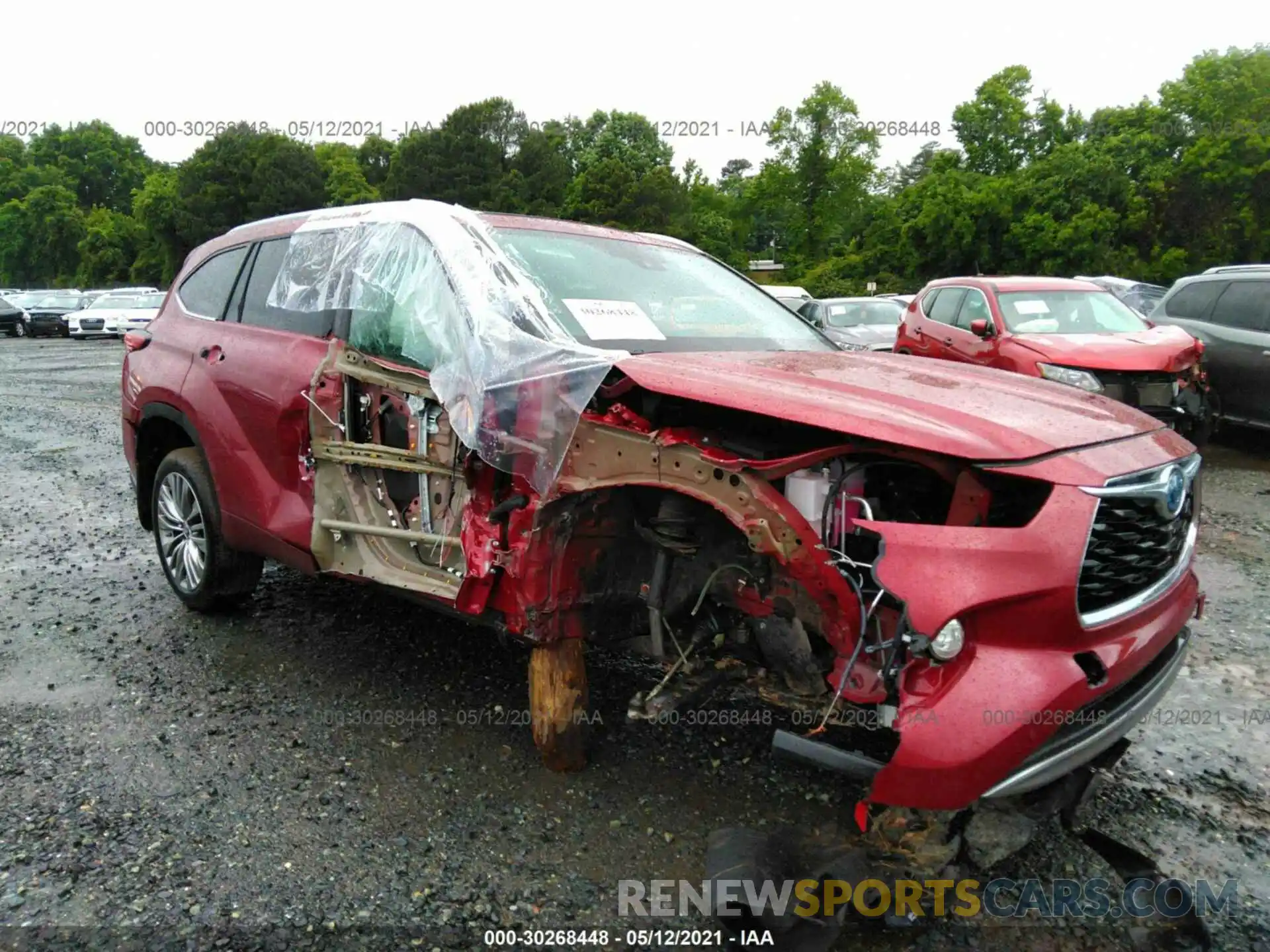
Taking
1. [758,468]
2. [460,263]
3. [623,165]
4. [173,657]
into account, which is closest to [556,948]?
[758,468]

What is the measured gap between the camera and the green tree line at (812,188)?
32250 millimetres

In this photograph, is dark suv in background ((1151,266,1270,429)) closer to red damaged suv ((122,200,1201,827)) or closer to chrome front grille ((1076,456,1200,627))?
red damaged suv ((122,200,1201,827))

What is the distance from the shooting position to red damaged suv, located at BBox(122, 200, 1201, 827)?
2.12 m

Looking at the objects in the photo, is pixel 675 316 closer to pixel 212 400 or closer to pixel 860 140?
pixel 212 400

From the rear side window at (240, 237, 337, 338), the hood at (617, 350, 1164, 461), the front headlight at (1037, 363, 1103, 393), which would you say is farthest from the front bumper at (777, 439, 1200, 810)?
the front headlight at (1037, 363, 1103, 393)

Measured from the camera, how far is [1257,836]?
282cm

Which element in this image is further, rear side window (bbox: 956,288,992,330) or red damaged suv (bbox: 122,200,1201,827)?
rear side window (bbox: 956,288,992,330)

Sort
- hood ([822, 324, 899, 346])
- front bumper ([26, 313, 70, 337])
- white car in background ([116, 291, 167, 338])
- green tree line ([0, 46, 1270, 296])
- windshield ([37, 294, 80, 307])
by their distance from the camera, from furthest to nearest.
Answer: green tree line ([0, 46, 1270, 296]) → windshield ([37, 294, 80, 307]) → front bumper ([26, 313, 70, 337]) → white car in background ([116, 291, 167, 338]) → hood ([822, 324, 899, 346])

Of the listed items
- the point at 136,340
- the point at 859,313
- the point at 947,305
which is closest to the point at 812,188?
the point at 859,313

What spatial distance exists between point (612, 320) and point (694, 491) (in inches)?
38.2

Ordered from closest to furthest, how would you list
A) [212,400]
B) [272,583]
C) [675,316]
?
[675,316] → [212,400] → [272,583]

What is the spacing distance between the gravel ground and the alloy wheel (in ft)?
0.84

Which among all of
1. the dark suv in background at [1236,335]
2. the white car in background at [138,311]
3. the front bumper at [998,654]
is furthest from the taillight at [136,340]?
the white car in background at [138,311]

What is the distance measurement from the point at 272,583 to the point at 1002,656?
429 cm
